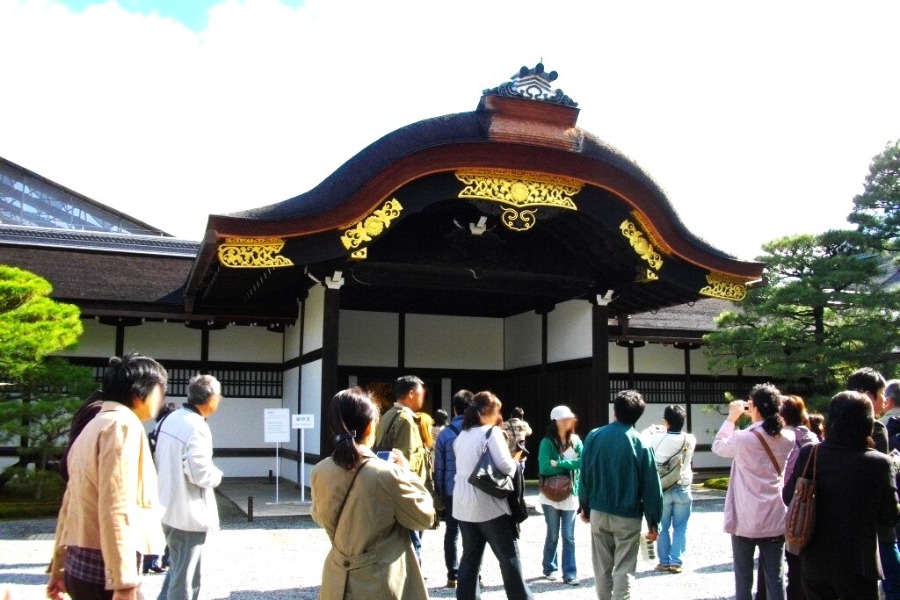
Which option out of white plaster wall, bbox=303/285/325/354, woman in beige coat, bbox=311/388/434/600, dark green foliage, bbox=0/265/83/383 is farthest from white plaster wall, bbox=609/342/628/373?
woman in beige coat, bbox=311/388/434/600

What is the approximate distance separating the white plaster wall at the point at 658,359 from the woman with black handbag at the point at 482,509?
11548 millimetres

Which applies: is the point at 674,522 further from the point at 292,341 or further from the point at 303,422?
the point at 292,341

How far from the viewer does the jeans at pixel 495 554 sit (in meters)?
5.26

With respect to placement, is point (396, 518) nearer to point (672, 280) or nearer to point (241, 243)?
point (241, 243)

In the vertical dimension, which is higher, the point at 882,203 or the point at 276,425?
the point at 882,203

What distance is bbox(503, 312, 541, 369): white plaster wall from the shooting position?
15.1m

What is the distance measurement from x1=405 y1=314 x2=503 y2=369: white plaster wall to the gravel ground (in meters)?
5.98

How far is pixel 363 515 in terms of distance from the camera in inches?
135

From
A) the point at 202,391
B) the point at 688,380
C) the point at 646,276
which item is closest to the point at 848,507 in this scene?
the point at 202,391

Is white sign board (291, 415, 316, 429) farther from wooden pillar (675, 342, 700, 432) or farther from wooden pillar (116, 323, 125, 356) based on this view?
wooden pillar (675, 342, 700, 432)

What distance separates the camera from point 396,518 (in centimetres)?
→ 350

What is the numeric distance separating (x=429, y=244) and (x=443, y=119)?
2.38 metres

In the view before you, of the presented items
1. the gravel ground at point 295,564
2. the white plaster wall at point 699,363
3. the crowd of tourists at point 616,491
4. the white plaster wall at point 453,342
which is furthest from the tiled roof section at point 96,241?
the crowd of tourists at point 616,491

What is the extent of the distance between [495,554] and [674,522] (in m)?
2.85
